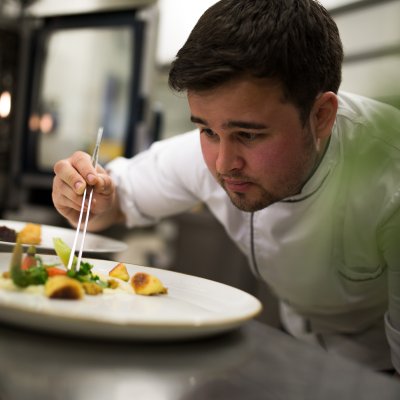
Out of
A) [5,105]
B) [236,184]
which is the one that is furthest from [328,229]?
[5,105]

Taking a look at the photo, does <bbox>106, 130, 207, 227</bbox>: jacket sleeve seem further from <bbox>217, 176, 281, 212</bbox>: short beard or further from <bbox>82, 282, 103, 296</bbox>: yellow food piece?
<bbox>82, 282, 103, 296</bbox>: yellow food piece

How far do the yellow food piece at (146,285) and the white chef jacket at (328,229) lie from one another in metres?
0.45

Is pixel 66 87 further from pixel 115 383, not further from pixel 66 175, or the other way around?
pixel 115 383

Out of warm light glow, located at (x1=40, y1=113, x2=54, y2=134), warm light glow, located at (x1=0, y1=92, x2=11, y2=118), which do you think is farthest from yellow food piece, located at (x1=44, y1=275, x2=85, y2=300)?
warm light glow, located at (x1=40, y1=113, x2=54, y2=134)

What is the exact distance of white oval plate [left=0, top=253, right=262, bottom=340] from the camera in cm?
50

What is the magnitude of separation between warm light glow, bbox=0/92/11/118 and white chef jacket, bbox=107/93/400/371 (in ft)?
5.25

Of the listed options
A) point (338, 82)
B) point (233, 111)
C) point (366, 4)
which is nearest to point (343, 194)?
point (338, 82)

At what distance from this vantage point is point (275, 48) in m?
0.91

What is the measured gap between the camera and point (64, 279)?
598 mm

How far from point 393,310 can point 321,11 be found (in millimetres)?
613

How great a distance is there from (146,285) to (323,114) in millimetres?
556

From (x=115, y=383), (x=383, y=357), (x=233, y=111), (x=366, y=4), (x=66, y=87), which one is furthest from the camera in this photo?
(x=66, y=87)

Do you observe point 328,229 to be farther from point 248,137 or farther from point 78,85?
point 78,85

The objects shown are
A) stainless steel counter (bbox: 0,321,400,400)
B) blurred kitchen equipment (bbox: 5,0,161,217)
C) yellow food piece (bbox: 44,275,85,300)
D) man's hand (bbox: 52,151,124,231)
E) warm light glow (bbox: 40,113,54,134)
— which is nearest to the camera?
stainless steel counter (bbox: 0,321,400,400)
